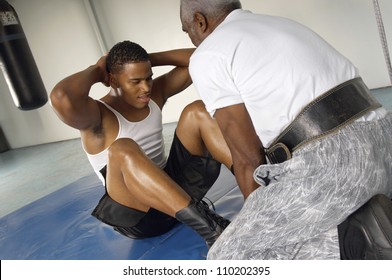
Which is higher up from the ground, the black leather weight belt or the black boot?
the black leather weight belt

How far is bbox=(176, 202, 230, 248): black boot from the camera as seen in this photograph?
1.84 m

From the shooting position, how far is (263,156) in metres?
1.49

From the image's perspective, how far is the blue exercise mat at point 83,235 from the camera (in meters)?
2.21

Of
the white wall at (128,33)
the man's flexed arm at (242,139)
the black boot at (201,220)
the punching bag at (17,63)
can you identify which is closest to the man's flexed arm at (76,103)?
the black boot at (201,220)

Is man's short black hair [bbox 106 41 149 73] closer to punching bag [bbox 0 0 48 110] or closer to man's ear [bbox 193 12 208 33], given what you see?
man's ear [bbox 193 12 208 33]

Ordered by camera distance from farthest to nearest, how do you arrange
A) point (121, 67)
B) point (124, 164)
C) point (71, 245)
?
point (71, 245) < point (121, 67) < point (124, 164)

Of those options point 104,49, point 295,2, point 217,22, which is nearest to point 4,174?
point 104,49

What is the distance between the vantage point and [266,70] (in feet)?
4.27

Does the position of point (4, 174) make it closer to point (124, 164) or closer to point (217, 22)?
point (124, 164)

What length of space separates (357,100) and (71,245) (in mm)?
1977

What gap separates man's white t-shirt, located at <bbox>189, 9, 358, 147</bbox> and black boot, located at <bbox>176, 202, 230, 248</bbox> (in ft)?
1.97

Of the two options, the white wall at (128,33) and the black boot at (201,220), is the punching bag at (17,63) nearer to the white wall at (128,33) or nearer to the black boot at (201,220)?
the white wall at (128,33)

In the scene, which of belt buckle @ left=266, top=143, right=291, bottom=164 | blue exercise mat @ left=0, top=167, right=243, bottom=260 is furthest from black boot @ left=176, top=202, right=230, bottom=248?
belt buckle @ left=266, top=143, right=291, bottom=164

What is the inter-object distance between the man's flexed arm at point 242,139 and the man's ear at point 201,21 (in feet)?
1.20
